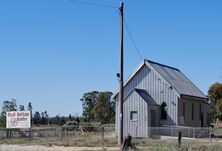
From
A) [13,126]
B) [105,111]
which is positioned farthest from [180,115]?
[105,111]

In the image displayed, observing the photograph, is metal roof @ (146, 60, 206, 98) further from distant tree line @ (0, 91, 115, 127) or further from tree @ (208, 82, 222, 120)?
tree @ (208, 82, 222, 120)

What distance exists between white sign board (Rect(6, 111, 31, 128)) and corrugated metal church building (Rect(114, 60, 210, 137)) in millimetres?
8585

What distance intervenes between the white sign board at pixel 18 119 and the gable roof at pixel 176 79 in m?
9.15

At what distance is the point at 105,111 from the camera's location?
261 ft

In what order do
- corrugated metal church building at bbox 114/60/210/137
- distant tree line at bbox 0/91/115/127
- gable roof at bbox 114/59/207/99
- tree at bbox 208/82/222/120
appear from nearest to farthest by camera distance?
corrugated metal church building at bbox 114/60/210/137 → gable roof at bbox 114/59/207/99 → distant tree line at bbox 0/91/115/127 → tree at bbox 208/82/222/120

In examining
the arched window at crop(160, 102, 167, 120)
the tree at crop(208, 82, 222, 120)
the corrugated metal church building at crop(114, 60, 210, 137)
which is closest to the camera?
the corrugated metal church building at crop(114, 60, 210, 137)

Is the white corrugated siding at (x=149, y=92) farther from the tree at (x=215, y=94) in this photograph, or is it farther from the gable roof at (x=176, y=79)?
the tree at (x=215, y=94)

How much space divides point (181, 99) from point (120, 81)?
49.4ft

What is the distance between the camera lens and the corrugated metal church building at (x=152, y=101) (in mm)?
46656

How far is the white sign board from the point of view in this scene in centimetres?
4569

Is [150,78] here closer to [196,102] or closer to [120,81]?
[196,102]

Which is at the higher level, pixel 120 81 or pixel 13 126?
pixel 120 81

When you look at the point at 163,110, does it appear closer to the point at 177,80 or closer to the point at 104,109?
the point at 177,80

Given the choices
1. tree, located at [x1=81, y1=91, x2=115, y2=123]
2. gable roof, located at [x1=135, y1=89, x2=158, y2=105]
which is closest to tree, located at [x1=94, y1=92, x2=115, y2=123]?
tree, located at [x1=81, y1=91, x2=115, y2=123]
